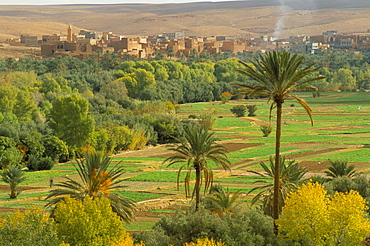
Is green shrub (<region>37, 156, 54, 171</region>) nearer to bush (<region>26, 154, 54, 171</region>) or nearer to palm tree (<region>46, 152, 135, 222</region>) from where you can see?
bush (<region>26, 154, 54, 171</region>)

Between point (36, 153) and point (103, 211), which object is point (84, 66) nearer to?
point (36, 153)

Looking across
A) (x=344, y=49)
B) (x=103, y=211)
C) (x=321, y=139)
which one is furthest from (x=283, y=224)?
(x=344, y=49)

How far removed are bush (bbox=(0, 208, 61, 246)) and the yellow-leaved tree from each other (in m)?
6.34

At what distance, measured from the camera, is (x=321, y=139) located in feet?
194

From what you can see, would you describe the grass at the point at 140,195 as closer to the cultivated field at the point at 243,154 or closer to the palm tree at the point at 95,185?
the cultivated field at the point at 243,154

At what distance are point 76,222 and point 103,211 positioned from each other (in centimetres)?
97

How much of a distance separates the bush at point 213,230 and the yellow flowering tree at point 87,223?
120 centimetres

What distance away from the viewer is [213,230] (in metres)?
19.1

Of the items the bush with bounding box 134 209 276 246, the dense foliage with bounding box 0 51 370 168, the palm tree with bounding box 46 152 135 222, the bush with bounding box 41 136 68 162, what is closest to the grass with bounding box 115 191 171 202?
the dense foliage with bounding box 0 51 370 168

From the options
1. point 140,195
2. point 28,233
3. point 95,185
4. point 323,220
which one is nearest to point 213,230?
point 323,220

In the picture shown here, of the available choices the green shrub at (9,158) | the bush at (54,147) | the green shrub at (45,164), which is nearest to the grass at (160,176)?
the green shrub at (45,164)

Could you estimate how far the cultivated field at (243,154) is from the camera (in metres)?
32.8

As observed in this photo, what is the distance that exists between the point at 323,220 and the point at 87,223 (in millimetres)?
A: 6381

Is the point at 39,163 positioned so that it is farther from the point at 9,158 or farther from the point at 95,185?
the point at 95,185
